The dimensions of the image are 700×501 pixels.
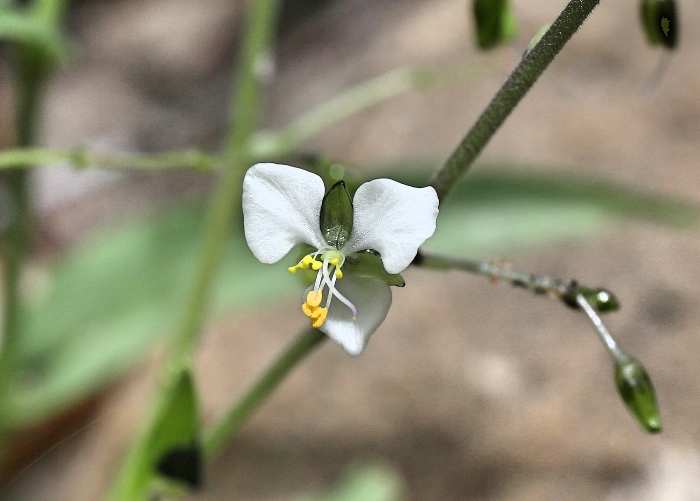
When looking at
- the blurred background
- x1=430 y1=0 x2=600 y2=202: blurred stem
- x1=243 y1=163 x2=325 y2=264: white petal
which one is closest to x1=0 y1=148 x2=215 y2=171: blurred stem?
x1=243 y1=163 x2=325 y2=264: white petal

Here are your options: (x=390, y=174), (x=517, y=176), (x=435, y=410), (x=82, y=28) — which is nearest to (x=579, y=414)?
(x=435, y=410)

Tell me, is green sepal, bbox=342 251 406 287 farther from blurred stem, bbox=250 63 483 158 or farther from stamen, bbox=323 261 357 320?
blurred stem, bbox=250 63 483 158

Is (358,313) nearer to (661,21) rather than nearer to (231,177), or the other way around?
(661,21)

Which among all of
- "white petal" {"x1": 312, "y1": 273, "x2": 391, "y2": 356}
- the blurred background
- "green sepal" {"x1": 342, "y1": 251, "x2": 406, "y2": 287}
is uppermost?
"green sepal" {"x1": 342, "y1": 251, "x2": 406, "y2": 287}

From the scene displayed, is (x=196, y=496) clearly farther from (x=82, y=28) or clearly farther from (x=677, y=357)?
(x=82, y=28)

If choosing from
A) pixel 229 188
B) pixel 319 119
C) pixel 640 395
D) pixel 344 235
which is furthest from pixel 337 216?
pixel 319 119
